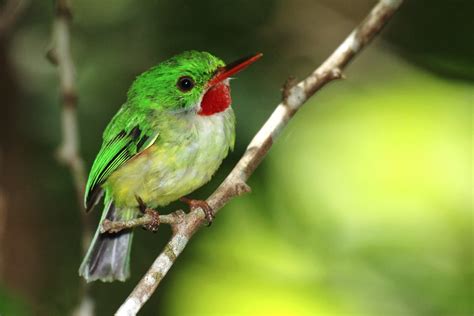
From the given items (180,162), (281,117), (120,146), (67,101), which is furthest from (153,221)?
(67,101)

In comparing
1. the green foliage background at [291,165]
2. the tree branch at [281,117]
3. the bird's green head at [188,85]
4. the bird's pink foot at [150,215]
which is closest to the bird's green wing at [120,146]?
the bird's green head at [188,85]

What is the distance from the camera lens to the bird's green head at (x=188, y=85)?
13.0 feet

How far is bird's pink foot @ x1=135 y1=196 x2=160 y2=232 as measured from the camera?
11.6ft

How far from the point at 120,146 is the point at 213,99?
508 millimetres

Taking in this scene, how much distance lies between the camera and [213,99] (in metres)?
4.03

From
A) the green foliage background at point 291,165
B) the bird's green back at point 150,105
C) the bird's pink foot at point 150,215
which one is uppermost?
the bird's green back at point 150,105

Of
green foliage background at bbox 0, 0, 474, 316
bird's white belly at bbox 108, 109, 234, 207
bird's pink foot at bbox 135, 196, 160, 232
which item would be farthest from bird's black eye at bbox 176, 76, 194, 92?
green foliage background at bbox 0, 0, 474, 316

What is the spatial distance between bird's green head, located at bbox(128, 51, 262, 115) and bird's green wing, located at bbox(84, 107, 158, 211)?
0.11 meters

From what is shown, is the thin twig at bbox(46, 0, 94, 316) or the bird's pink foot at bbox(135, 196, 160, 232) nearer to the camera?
the bird's pink foot at bbox(135, 196, 160, 232)

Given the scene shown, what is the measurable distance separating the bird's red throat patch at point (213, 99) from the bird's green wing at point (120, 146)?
0.89 ft

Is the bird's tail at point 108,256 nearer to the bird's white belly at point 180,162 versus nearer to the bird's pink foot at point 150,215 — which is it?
the bird's pink foot at point 150,215

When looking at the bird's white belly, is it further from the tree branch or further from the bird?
the tree branch

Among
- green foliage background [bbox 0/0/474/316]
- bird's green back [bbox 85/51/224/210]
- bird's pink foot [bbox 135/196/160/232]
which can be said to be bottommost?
green foliage background [bbox 0/0/474/316]

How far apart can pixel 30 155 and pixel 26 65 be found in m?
0.69
